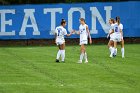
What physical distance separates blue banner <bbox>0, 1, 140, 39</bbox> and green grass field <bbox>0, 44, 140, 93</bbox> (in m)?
14.9

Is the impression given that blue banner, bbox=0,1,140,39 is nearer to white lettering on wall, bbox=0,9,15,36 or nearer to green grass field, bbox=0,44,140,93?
white lettering on wall, bbox=0,9,15,36

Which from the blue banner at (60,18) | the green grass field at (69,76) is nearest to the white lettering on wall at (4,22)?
the blue banner at (60,18)

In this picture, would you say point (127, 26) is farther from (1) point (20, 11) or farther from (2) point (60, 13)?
(1) point (20, 11)

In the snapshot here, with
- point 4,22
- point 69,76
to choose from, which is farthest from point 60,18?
point 69,76

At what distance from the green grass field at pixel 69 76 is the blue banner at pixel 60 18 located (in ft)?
48.9

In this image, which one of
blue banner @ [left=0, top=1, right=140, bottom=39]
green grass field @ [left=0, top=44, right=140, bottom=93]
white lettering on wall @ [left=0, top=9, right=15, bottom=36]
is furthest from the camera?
blue banner @ [left=0, top=1, right=140, bottom=39]

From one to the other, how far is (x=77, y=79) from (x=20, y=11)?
24.2m

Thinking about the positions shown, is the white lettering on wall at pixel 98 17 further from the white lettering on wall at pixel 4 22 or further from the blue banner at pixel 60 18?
the white lettering on wall at pixel 4 22

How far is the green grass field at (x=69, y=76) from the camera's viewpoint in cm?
1689

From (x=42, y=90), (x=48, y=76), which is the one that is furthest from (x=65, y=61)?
(x=42, y=90)

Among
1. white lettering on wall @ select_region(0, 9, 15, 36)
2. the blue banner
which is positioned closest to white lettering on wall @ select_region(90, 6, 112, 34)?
the blue banner

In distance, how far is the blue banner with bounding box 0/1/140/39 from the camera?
42469 mm

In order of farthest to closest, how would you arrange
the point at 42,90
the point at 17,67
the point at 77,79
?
the point at 17,67, the point at 77,79, the point at 42,90

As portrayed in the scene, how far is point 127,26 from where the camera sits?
1689 inches
